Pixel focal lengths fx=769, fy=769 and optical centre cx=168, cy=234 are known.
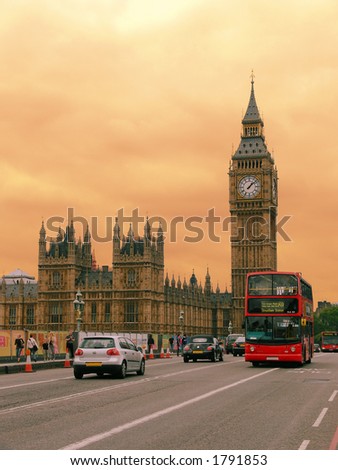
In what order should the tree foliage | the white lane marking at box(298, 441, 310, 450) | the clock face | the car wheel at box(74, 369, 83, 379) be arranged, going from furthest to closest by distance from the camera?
1. the tree foliage
2. the clock face
3. the car wheel at box(74, 369, 83, 379)
4. the white lane marking at box(298, 441, 310, 450)

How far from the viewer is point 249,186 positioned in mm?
138375

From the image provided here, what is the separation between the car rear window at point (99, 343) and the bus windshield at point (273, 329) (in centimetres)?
857

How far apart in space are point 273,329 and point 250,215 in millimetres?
106046

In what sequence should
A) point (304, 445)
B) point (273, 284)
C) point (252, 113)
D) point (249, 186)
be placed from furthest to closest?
1. point (252, 113)
2. point (249, 186)
3. point (273, 284)
4. point (304, 445)

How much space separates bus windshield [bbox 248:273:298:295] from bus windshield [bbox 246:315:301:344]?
1104 millimetres

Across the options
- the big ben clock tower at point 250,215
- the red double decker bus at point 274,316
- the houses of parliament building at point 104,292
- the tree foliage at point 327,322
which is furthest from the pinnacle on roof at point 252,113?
the red double decker bus at point 274,316

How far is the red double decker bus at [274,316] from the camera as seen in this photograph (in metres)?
31.1

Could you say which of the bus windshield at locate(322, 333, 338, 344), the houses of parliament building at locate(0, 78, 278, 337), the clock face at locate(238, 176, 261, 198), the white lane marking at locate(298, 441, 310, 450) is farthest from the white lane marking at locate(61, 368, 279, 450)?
the clock face at locate(238, 176, 261, 198)

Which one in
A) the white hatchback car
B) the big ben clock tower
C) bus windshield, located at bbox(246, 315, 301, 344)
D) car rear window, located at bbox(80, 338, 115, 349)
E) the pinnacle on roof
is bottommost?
the white hatchback car

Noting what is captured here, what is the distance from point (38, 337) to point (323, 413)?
3762 cm

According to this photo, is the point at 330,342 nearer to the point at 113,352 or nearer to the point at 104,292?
the point at 104,292

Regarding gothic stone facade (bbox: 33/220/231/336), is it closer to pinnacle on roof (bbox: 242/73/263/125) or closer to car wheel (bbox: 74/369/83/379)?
pinnacle on roof (bbox: 242/73/263/125)

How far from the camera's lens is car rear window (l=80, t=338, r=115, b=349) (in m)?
25.0

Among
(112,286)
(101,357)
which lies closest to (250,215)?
(112,286)
